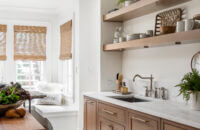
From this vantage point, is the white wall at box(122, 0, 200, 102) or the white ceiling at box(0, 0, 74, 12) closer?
the white wall at box(122, 0, 200, 102)

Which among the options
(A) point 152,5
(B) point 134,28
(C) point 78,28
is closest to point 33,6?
(C) point 78,28

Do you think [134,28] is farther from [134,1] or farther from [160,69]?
→ [160,69]

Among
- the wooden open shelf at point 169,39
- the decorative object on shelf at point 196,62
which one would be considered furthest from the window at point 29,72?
the decorative object on shelf at point 196,62

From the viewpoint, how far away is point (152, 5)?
310 centimetres

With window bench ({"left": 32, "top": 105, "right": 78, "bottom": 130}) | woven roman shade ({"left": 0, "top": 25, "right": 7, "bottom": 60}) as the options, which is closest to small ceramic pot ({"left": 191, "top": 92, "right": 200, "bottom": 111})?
window bench ({"left": 32, "top": 105, "right": 78, "bottom": 130})

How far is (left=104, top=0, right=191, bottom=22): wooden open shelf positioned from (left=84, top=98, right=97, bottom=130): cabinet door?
1228 mm

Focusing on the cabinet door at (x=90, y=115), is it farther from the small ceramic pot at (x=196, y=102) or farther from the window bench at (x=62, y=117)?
the small ceramic pot at (x=196, y=102)

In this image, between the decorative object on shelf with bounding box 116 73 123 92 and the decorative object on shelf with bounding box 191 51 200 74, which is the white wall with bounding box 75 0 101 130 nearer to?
the decorative object on shelf with bounding box 116 73 123 92

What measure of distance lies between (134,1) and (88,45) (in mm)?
1498

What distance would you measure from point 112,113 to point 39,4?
12.2 ft

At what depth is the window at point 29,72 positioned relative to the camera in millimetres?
6492

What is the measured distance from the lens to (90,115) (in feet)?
12.3

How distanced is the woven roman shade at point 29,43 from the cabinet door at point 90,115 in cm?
303

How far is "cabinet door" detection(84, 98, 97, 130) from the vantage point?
11.8 ft
